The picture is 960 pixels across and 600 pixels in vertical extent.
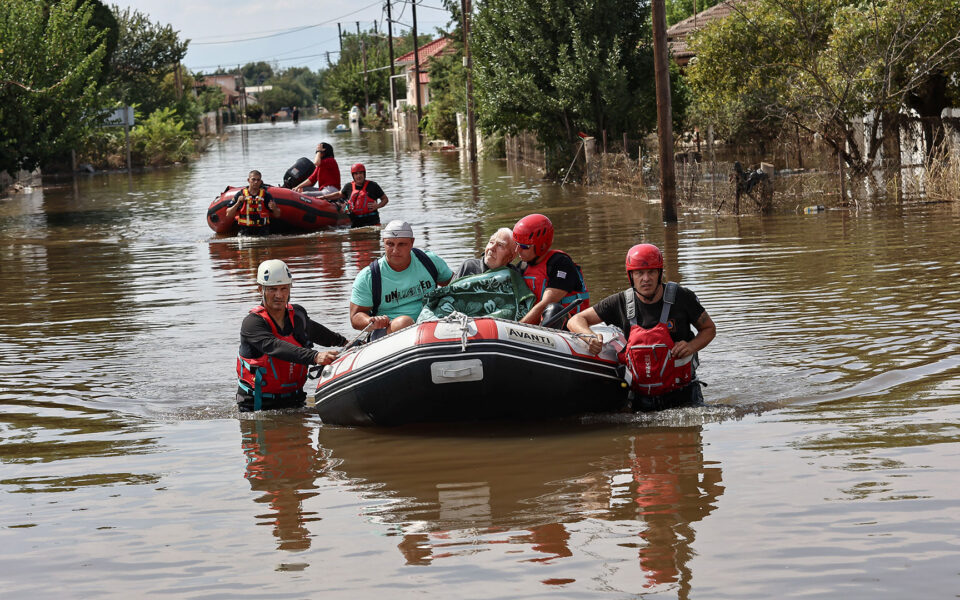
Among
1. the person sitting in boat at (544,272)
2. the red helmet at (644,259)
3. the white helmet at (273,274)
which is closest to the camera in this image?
the red helmet at (644,259)

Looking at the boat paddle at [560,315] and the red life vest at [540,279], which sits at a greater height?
the red life vest at [540,279]

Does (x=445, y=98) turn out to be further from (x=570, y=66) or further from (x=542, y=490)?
(x=542, y=490)

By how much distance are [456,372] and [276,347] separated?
5.23ft

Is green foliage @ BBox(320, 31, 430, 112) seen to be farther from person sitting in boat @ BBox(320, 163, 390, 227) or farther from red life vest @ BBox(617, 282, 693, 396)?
red life vest @ BBox(617, 282, 693, 396)

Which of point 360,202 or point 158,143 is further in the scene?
point 158,143

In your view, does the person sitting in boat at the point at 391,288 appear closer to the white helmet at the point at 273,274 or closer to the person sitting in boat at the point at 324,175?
the white helmet at the point at 273,274

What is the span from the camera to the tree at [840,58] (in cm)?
2347

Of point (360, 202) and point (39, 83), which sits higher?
point (39, 83)

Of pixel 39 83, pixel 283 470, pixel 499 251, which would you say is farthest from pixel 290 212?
pixel 283 470

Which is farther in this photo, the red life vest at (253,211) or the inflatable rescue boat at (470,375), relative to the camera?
the red life vest at (253,211)

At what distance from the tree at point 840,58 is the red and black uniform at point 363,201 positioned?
26.4 feet

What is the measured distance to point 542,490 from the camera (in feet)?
23.1

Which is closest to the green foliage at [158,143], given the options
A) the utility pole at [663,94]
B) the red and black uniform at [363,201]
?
the red and black uniform at [363,201]

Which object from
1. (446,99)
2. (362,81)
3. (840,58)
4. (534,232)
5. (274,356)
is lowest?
(274,356)
